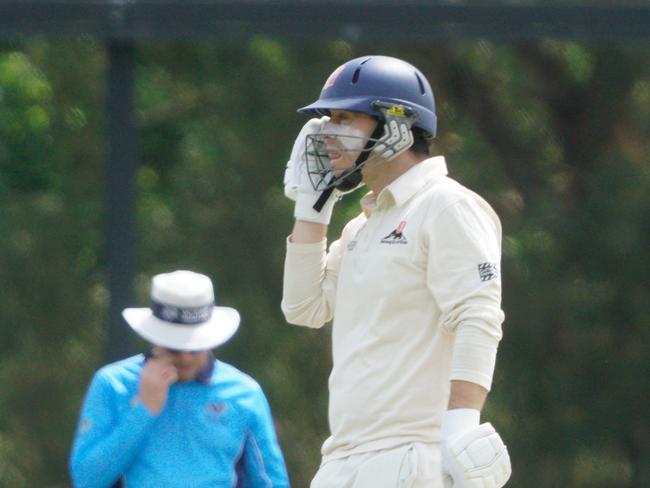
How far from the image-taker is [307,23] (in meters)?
5.93

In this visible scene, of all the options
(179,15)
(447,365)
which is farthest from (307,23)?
(447,365)

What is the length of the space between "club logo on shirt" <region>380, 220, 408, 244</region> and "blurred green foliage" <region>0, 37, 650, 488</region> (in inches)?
105

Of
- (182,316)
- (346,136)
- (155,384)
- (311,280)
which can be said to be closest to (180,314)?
(182,316)

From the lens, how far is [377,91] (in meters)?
3.67

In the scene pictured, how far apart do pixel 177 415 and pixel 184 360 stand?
135 millimetres

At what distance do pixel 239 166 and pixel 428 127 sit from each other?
2615 mm

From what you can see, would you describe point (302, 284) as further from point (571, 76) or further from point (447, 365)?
point (571, 76)

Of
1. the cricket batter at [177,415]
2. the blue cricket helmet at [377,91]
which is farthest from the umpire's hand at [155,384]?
the blue cricket helmet at [377,91]

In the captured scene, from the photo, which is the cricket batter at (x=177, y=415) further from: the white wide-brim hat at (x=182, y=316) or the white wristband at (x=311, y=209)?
the white wristband at (x=311, y=209)

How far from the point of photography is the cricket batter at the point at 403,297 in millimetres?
3289

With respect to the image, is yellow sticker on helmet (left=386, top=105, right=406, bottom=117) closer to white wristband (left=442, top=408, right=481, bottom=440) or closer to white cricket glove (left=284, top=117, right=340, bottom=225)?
white cricket glove (left=284, top=117, right=340, bottom=225)

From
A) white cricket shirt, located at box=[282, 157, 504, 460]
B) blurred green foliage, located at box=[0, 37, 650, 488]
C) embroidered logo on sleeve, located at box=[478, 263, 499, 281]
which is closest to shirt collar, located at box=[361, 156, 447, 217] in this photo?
white cricket shirt, located at box=[282, 157, 504, 460]

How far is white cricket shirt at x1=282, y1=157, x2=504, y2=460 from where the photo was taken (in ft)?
10.9

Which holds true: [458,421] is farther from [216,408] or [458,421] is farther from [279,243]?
[279,243]
